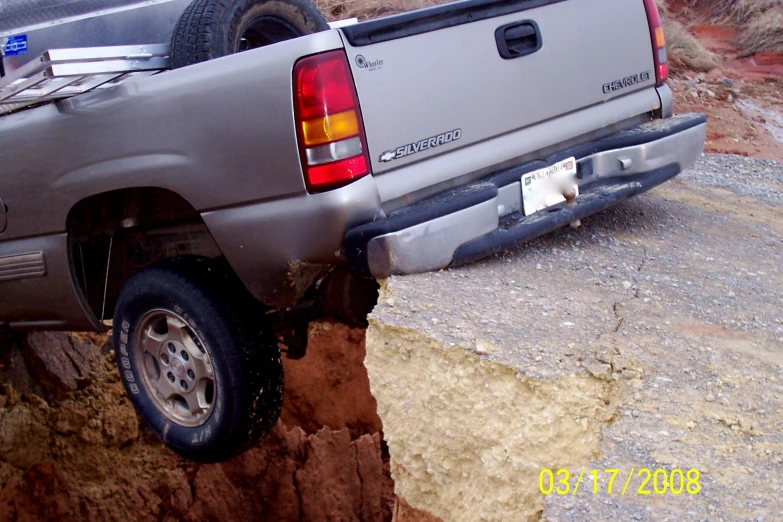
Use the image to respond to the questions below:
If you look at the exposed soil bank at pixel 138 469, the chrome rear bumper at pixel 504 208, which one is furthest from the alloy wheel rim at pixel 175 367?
the exposed soil bank at pixel 138 469

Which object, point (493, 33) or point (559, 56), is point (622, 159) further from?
point (493, 33)

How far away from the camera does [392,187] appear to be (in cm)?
317

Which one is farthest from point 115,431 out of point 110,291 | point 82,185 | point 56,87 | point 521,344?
point 521,344

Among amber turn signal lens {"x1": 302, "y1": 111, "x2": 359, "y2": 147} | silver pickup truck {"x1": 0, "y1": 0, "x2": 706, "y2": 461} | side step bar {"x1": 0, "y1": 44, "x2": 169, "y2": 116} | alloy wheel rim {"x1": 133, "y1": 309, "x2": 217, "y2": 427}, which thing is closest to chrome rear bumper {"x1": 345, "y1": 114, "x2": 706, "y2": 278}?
silver pickup truck {"x1": 0, "y1": 0, "x2": 706, "y2": 461}

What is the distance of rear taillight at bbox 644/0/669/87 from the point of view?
13.4 ft

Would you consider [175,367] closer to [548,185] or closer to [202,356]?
[202,356]

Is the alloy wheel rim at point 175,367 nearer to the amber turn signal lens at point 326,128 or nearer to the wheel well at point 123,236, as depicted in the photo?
the wheel well at point 123,236

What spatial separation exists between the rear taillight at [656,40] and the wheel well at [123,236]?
228cm

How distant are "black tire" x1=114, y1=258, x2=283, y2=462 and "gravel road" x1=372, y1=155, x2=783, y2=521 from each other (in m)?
0.68

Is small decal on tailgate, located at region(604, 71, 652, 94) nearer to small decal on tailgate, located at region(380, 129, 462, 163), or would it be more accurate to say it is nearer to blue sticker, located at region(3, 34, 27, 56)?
small decal on tailgate, located at region(380, 129, 462, 163)

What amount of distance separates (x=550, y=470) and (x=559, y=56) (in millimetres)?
1891

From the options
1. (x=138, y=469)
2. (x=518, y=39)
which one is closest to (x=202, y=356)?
(x=518, y=39)

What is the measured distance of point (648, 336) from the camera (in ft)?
10.3
